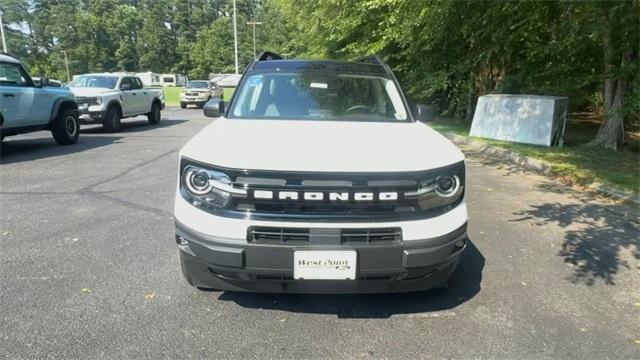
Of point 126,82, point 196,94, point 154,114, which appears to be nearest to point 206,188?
point 126,82

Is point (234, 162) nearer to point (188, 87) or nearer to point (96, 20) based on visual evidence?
point (188, 87)

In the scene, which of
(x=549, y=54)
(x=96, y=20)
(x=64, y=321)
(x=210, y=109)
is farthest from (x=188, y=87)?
(x=96, y=20)

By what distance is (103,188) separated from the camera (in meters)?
6.35

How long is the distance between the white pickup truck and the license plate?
41.2ft

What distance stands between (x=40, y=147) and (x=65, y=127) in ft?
2.31

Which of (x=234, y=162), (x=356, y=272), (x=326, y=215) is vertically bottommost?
(x=356, y=272)

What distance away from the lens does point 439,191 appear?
8.97 ft

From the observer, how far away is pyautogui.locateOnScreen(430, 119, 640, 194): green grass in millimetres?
6906

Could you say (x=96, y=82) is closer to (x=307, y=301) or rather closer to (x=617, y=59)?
(x=307, y=301)

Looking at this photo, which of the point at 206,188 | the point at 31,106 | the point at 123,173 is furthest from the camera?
the point at 31,106

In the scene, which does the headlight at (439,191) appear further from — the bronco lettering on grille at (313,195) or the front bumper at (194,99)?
the front bumper at (194,99)

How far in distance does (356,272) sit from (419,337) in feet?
2.08

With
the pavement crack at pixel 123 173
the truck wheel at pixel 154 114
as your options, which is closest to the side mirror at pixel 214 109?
the pavement crack at pixel 123 173

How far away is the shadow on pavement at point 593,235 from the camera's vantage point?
3.87m
